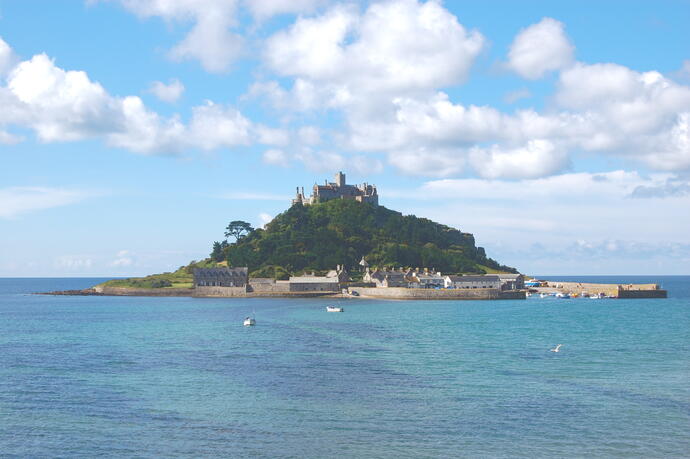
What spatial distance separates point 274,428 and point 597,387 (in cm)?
1826

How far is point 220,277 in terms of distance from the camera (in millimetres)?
145625

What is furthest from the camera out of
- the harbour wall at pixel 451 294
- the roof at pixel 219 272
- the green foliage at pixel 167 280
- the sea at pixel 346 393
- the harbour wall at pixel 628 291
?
the green foliage at pixel 167 280

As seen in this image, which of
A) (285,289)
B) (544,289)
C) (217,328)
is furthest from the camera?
(544,289)

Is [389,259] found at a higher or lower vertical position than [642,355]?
higher

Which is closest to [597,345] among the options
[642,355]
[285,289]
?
[642,355]

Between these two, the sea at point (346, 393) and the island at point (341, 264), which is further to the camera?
the island at point (341, 264)

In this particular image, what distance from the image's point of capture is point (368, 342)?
186 ft

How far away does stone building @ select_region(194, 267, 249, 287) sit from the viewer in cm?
14438

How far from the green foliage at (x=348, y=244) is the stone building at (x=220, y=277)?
7074 mm

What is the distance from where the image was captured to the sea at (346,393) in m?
25.9

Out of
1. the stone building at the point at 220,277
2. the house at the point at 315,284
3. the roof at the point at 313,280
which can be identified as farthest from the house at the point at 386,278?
the stone building at the point at 220,277

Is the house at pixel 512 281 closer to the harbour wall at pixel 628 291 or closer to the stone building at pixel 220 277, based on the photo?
the harbour wall at pixel 628 291

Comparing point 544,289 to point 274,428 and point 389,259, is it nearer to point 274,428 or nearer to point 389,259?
point 389,259

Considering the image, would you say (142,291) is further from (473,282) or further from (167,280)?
(473,282)
